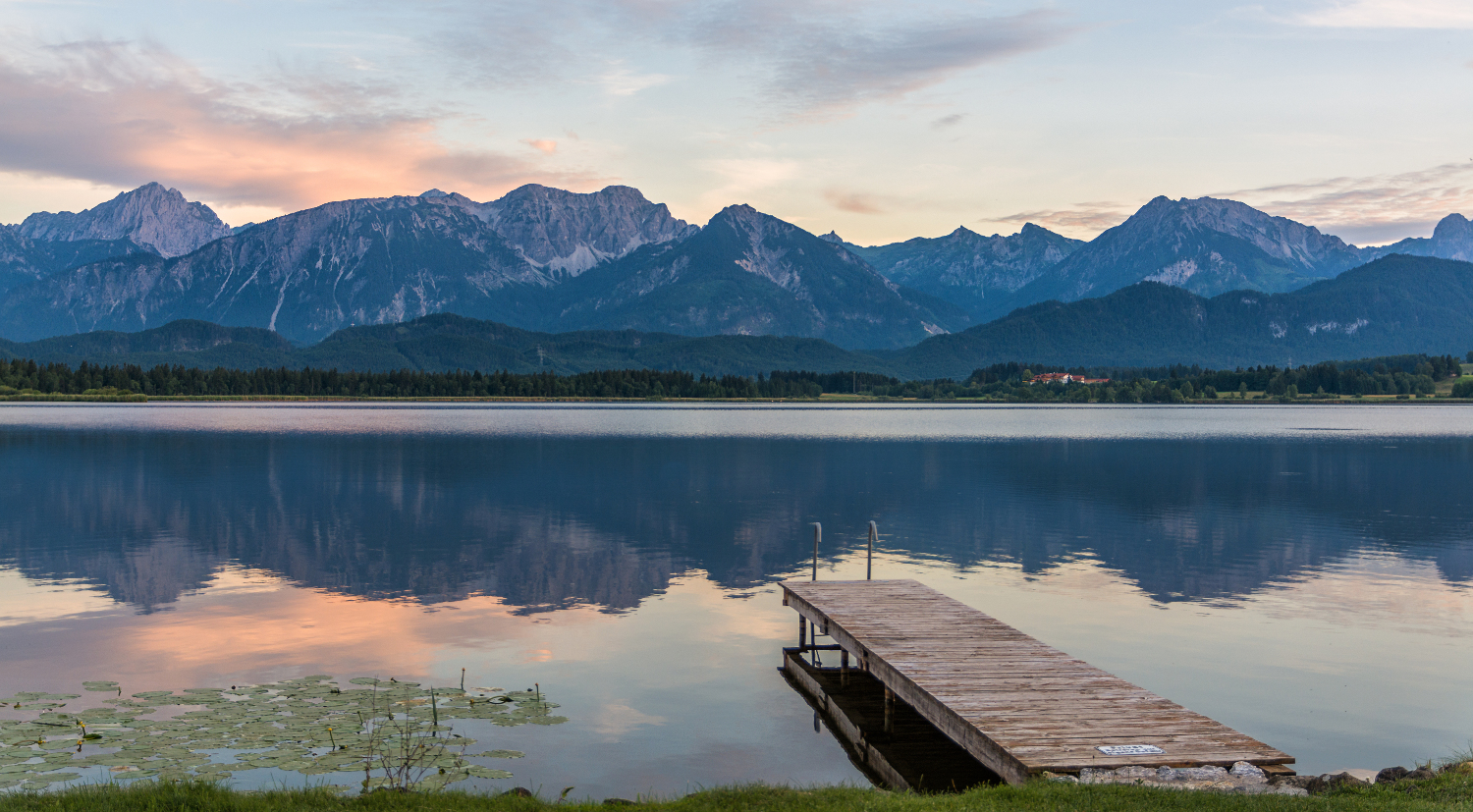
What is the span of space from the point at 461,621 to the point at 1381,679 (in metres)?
24.6

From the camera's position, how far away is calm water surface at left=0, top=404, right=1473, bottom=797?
22.9m

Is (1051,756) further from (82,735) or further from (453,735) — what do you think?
(82,735)

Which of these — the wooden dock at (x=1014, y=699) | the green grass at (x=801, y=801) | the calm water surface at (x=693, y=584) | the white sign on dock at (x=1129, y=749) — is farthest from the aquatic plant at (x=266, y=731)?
the white sign on dock at (x=1129, y=749)

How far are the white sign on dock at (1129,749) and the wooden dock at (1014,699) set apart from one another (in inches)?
0.6

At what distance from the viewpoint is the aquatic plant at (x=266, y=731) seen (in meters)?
17.5

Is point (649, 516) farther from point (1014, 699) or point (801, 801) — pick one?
point (801, 801)

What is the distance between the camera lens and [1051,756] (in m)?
16.0

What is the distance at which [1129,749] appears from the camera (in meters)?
16.2

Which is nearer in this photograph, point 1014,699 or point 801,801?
point 801,801

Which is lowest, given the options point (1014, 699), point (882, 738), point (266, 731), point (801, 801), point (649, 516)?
point (882, 738)

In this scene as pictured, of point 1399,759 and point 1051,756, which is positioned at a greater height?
point 1051,756

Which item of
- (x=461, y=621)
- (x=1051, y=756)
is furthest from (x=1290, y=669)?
(x=461, y=621)

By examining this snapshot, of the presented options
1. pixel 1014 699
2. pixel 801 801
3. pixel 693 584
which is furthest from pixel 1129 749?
pixel 693 584

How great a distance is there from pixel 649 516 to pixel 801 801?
41912mm
